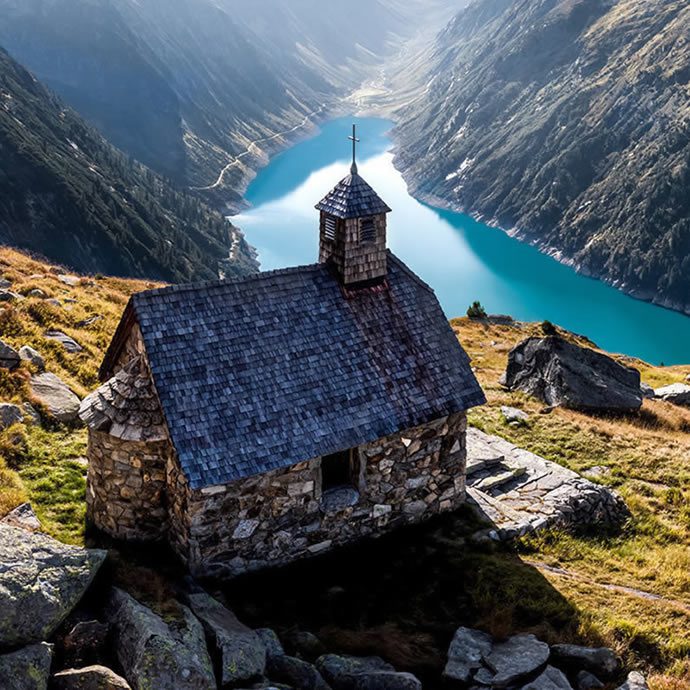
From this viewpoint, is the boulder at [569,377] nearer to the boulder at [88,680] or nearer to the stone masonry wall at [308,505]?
the stone masonry wall at [308,505]

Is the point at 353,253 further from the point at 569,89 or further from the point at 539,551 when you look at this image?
the point at 569,89

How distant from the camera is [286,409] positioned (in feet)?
61.1

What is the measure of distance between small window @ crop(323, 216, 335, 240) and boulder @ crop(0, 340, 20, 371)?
12.2m

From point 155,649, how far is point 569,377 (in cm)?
2869

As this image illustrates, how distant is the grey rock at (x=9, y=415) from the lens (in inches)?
854

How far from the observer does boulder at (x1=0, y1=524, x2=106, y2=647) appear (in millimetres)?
11961

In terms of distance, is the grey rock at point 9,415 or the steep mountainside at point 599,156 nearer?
the grey rock at point 9,415

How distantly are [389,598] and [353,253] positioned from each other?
981 cm

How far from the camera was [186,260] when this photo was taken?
109 meters

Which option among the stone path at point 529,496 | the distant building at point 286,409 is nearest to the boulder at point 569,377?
the stone path at point 529,496

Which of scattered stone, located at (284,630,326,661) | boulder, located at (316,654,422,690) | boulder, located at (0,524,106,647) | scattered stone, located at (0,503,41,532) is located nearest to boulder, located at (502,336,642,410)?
scattered stone, located at (284,630,326,661)

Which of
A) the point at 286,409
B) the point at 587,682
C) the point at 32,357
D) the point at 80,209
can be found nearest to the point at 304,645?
the point at 286,409

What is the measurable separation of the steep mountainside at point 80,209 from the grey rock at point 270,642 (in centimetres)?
7833

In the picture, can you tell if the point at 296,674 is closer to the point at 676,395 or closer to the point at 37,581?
the point at 37,581
